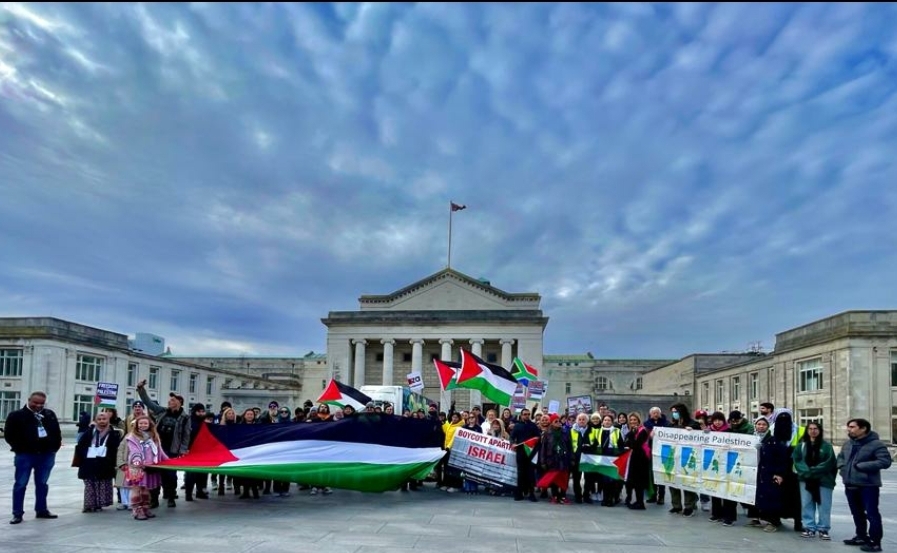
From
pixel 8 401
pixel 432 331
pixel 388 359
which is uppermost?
pixel 432 331

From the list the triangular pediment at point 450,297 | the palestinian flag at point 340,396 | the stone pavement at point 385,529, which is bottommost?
the stone pavement at point 385,529

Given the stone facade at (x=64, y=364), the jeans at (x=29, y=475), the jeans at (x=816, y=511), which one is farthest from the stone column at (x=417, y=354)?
the jeans at (x=816, y=511)

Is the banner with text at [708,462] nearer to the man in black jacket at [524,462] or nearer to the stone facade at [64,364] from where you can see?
the man in black jacket at [524,462]

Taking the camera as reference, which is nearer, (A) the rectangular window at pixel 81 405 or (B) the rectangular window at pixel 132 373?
(A) the rectangular window at pixel 81 405

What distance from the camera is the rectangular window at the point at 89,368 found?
47.2 metres

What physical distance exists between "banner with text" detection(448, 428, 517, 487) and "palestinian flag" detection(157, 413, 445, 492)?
36.3 inches

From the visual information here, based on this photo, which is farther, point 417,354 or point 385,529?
point 417,354

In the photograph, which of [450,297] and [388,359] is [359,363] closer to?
[388,359]

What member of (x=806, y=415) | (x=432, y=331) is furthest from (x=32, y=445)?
(x=432, y=331)

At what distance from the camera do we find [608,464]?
14.1 metres

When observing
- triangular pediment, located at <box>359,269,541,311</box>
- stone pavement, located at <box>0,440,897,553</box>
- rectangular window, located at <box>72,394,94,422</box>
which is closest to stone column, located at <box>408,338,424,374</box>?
triangular pediment, located at <box>359,269,541,311</box>

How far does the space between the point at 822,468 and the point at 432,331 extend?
188ft

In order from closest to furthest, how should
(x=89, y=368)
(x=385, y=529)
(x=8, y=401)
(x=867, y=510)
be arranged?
(x=867, y=510) → (x=385, y=529) → (x=8, y=401) → (x=89, y=368)

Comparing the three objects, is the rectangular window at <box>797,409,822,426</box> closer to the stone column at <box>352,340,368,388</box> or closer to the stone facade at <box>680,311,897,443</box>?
the stone facade at <box>680,311,897,443</box>
